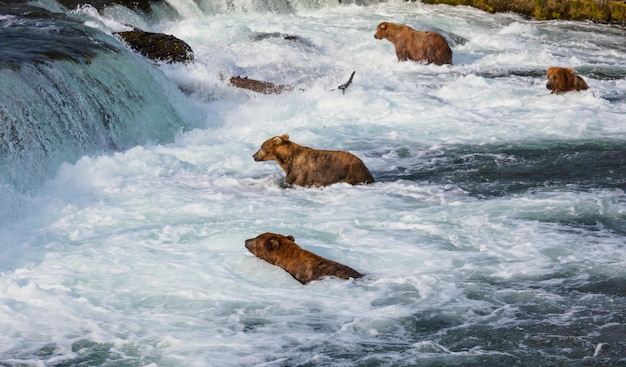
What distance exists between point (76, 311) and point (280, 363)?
5.58ft

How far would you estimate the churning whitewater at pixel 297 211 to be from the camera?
21.1ft

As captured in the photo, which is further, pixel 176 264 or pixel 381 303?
pixel 176 264

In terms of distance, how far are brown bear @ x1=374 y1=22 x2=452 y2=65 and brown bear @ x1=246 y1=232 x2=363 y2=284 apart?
35.6 feet

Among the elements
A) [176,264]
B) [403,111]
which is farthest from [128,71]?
[176,264]

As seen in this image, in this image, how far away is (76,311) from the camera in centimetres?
692

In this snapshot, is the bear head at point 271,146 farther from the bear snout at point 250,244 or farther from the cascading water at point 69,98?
the bear snout at point 250,244

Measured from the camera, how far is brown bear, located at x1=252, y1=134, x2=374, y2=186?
33.2ft

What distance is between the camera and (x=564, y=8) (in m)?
24.6

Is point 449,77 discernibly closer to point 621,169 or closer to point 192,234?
point 621,169

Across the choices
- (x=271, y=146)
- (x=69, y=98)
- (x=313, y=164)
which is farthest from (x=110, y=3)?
(x=313, y=164)

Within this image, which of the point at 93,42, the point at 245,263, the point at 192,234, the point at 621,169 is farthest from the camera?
the point at 93,42

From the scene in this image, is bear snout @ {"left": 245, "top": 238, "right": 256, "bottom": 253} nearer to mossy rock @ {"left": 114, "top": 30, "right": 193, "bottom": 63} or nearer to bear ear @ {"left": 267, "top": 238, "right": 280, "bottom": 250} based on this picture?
bear ear @ {"left": 267, "top": 238, "right": 280, "bottom": 250}

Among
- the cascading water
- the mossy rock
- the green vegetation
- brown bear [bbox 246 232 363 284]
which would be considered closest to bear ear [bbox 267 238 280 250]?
brown bear [bbox 246 232 363 284]

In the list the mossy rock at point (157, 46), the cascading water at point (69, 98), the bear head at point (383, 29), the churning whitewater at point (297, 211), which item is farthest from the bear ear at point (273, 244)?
the bear head at point (383, 29)
